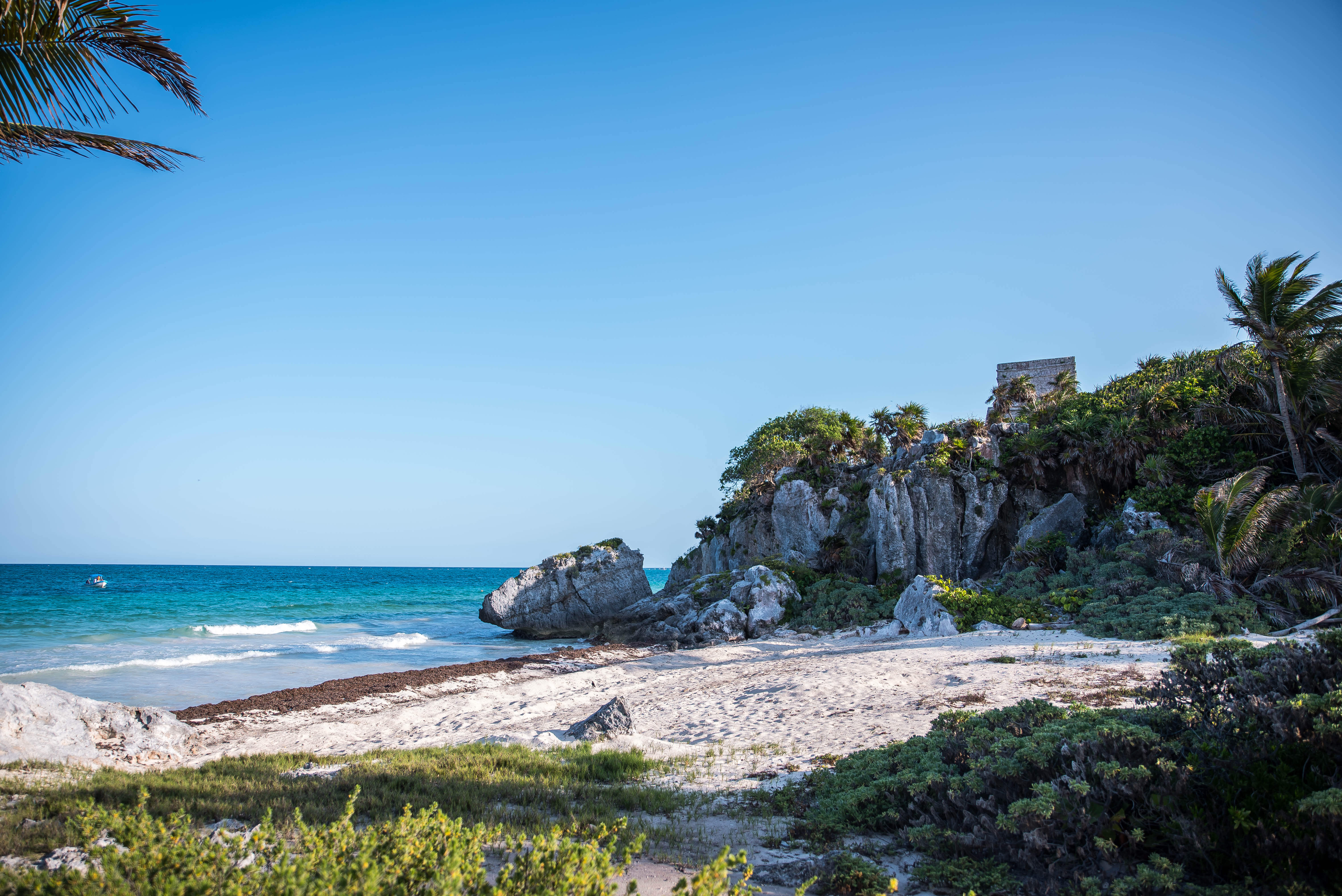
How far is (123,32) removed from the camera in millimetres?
6961

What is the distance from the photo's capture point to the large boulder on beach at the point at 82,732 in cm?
920

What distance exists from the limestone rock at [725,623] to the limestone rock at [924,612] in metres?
6.00

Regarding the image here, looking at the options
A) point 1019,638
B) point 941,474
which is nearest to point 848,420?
point 941,474

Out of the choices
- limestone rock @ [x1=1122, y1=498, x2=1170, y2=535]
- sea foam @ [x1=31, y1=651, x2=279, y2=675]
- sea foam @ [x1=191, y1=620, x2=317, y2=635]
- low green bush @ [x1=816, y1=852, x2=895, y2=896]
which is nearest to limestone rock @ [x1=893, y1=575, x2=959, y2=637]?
limestone rock @ [x1=1122, y1=498, x2=1170, y2=535]

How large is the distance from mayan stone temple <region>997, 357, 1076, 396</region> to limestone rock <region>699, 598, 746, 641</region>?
24111 mm

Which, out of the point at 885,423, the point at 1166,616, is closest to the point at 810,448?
the point at 885,423

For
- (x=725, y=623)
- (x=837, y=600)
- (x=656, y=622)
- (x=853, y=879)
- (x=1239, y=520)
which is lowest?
(x=656, y=622)

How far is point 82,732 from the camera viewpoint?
9.95m

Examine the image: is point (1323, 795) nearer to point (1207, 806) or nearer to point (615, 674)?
point (1207, 806)

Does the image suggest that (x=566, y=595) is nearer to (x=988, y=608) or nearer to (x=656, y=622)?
(x=656, y=622)

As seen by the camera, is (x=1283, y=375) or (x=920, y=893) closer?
(x=920, y=893)

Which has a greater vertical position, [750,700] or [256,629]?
[750,700]

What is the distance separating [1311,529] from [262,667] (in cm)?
3001

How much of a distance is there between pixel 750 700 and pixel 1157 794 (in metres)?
9.15
